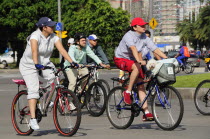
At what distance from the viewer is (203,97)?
1045 cm

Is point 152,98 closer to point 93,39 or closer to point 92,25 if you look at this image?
point 93,39

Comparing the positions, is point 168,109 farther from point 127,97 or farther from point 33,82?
point 33,82

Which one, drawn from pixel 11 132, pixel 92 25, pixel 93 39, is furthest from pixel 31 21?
pixel 11 132

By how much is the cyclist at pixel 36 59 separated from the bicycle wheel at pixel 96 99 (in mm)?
2553

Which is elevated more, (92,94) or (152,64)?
(152,64)

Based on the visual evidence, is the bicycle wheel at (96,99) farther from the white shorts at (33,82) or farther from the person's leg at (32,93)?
the person's leg at (32,93)

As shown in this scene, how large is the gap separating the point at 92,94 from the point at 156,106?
2.68 meters

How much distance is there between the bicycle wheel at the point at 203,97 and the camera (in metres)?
10.4

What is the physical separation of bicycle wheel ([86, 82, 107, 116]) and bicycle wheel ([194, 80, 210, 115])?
174 cm

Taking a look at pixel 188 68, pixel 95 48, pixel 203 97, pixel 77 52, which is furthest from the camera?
pixel 188 68

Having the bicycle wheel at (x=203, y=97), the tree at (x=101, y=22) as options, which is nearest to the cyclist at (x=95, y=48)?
the bicycle wheel at (x=203, y=97)

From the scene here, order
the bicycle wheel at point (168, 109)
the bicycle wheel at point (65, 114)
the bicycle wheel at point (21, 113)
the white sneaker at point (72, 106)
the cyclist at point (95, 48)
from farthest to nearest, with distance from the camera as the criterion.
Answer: the cyclist at point (95, 48), the bicycle wheel at point (21, 113), the bicycle wheel at point (168, 109), the bicycle wheel at point (65, 114), the white sneaker at point (72, 106)

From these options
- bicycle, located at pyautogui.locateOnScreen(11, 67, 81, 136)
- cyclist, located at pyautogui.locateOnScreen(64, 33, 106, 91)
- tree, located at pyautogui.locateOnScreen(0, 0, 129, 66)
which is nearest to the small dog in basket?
bicycle, located at pyautogui.locateOnScreen(11, 67, 81, 136)

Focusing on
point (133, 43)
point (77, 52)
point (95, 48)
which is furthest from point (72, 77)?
point (133, 43)
